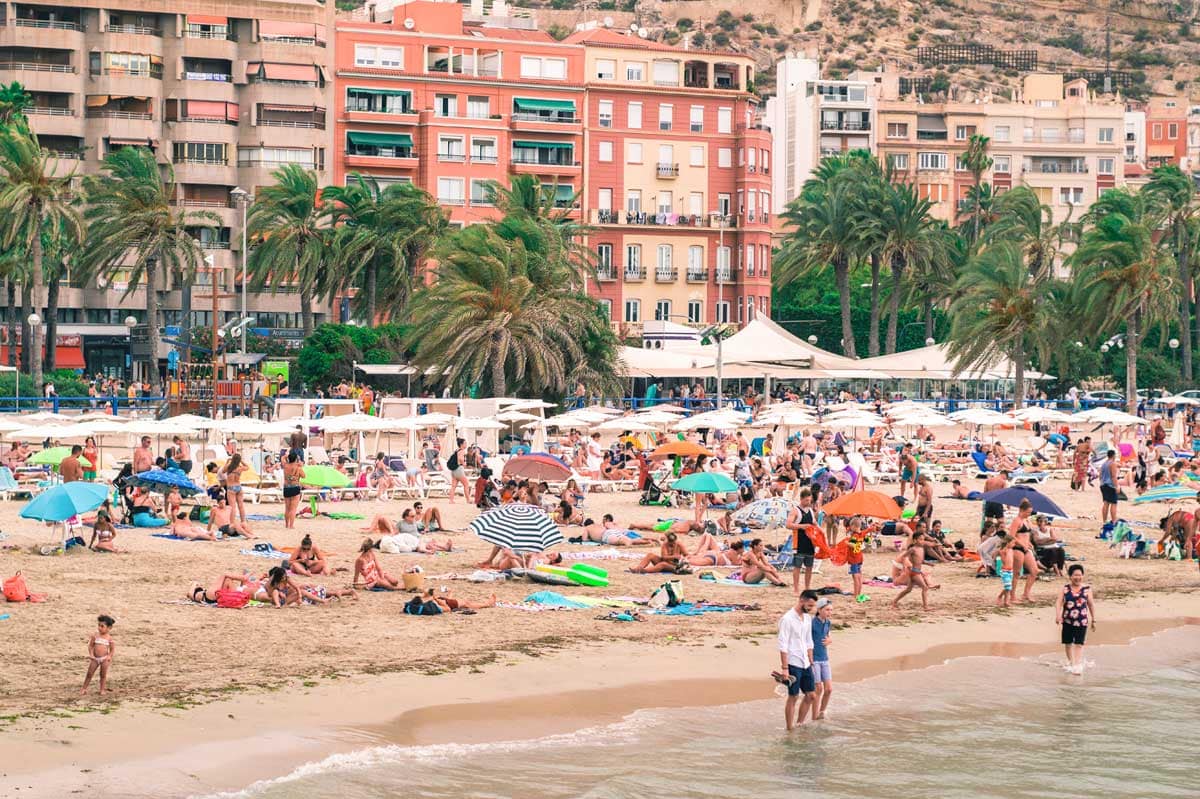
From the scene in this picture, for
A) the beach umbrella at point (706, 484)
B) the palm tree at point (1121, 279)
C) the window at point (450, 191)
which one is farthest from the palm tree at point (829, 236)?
the beach umbrella at point (706, 484)

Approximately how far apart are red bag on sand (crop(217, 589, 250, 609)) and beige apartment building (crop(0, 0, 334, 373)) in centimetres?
6109

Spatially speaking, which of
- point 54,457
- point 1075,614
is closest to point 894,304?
point 54,457

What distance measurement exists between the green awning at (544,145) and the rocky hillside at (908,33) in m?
75.7

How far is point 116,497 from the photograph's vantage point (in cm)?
3130

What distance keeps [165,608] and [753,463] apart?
54.7 ft

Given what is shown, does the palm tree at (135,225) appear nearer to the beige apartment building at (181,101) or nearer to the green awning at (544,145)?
the beige apartment building at (181,101)

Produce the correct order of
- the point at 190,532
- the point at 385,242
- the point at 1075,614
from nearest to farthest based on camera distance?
the point at 1075,614
the point at 190,532
the point at 385,242

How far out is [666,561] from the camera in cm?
2420

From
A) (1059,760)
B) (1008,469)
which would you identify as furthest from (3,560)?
(1008,469)

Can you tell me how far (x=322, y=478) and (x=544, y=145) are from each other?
5965 centimetres

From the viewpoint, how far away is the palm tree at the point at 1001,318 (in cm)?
5784

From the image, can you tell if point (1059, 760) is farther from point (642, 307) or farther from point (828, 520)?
point (642, 307)

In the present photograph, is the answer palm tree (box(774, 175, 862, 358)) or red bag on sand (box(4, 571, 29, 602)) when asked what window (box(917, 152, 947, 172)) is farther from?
red bag on sand (box(4, 571, 29, 602))

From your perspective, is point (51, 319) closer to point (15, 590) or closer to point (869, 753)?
point (15, 590)
